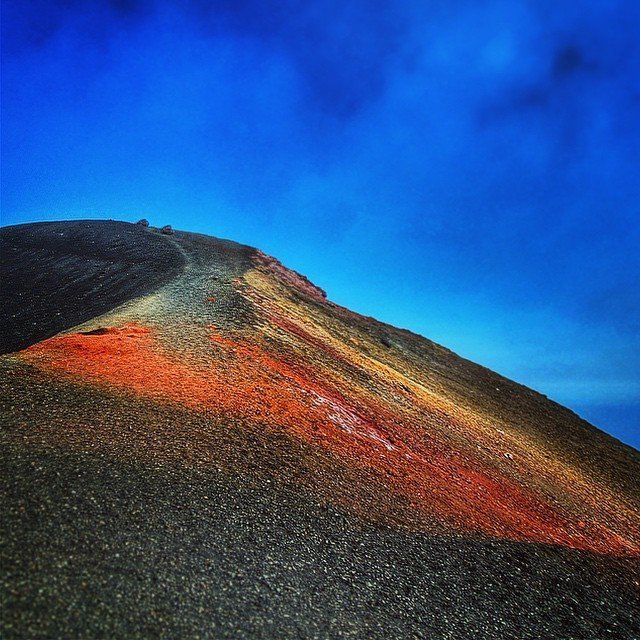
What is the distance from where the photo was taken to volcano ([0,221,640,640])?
7285 mm

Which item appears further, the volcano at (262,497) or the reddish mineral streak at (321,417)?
the reddish mineral streak at (321,417)

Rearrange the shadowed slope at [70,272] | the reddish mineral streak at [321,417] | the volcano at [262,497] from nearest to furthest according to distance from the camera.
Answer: the volcano at [262,497]
the reddish mineral streak at [321,417]
the shadowed slope at [70,272]

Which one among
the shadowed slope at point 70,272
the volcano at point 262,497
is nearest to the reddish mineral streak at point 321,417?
the volcano at point 262,497

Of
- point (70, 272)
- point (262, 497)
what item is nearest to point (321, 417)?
point (262, 497)

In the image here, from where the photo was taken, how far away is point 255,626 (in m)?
7.07

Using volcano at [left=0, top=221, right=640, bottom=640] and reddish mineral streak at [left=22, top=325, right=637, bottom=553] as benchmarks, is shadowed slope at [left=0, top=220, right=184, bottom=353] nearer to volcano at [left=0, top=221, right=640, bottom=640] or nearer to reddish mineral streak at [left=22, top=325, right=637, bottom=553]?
volcano at [left=0, top=221, right=640, bottom=640]

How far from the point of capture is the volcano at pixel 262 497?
729 centimetres

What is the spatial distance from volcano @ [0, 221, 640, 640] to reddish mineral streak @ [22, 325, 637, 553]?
85 millimetres

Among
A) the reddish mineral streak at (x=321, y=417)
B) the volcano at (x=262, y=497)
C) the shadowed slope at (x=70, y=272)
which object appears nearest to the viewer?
the volcano at (x=262, y=497)

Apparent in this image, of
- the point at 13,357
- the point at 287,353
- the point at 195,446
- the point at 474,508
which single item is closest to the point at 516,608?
the point at 474,508

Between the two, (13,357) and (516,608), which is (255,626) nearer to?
(516,608)

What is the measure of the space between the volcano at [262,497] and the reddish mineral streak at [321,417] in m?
0.08

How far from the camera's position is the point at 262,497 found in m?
10.2

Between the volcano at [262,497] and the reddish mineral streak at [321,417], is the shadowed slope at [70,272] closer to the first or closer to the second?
the volcano at [262,497]
